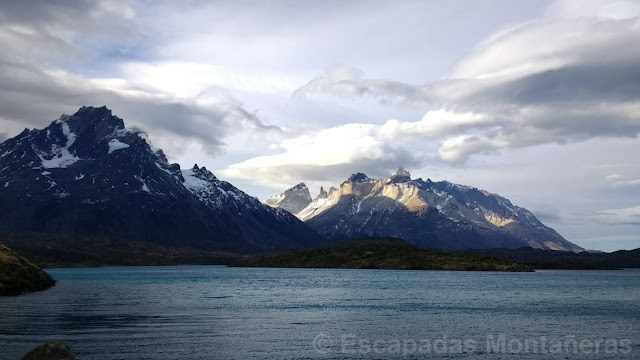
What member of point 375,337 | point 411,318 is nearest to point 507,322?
point 411,318

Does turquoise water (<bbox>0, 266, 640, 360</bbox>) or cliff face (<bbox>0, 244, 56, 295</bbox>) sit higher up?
cliff face (<bbox>0, 244, 56, 295</bbox>)

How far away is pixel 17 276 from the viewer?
142875 millimetres

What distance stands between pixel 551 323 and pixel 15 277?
4779 inches

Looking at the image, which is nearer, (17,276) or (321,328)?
(321,328)

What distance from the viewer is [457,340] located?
74.6 metres

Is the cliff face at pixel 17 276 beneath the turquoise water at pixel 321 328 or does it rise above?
above

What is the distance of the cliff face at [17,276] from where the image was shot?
444 feet

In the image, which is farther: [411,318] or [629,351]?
[411,318]

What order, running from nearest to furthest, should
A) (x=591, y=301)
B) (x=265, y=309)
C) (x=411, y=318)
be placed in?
(x=411, y=318) → (x=265, y=309) → (x=591, y=301)

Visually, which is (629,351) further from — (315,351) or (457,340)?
(315,351)

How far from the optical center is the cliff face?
135250 mm

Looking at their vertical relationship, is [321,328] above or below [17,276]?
below

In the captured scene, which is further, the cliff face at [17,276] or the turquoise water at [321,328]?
the cliff face at [17,276]

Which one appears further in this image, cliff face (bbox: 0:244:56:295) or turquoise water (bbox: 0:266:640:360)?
cliff face (bbox: 0:244:56:295)
